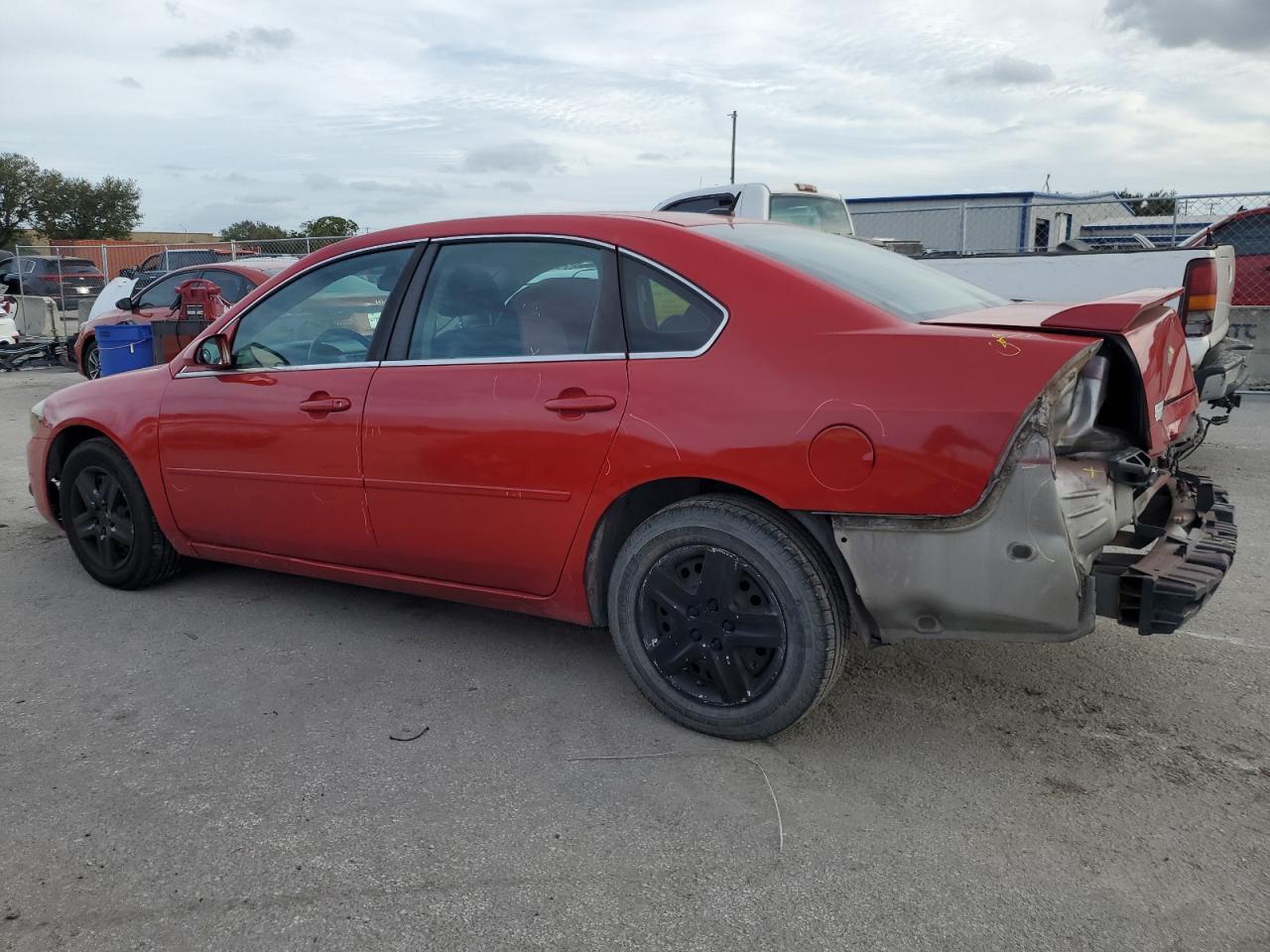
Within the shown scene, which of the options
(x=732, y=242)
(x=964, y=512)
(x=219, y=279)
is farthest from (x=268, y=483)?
(x=219, y=279)

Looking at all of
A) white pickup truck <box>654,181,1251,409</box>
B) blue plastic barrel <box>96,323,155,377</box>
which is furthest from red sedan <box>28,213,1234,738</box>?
blue plastic barrel <box>96,323,155,377</box>

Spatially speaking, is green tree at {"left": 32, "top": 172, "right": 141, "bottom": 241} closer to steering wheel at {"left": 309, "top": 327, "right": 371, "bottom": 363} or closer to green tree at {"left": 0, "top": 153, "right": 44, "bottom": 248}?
green tree at {"left": 0, "top": 153, "right": 44, "bottom": 248}

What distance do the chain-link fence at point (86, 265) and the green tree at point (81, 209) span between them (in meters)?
21.7

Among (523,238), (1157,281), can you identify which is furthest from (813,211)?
(523,238)

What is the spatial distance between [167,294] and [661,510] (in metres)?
10.8

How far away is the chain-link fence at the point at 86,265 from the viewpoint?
2048 cm

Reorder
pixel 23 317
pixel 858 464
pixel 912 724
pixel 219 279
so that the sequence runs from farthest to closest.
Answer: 1. pixel 23 317
2. pixel 219 279
3. pixel 912 724
4. pixel 858 464

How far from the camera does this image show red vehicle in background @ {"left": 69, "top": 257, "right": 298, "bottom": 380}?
1089 centimetres

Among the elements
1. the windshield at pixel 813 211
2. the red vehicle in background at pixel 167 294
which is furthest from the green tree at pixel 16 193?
the windshield at pixel 813 211

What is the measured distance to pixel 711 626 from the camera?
3.08m

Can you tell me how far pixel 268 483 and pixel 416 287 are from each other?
100 cm

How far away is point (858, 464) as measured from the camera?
2.78 meters

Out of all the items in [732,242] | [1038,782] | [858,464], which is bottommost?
[1038,782]

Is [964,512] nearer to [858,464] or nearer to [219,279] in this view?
[858,464]
